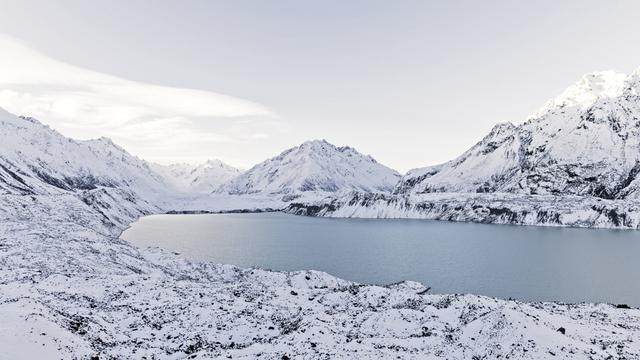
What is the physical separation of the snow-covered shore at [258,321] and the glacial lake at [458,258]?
24.9m

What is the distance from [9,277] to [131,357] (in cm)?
2975

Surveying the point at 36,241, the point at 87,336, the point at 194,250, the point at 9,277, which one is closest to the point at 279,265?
the point at 194,250

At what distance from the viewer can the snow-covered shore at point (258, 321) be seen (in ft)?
119

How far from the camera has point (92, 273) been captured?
65062mm

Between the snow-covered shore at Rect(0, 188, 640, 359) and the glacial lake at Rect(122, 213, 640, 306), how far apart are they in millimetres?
24854

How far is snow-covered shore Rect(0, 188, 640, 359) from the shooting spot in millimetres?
36312

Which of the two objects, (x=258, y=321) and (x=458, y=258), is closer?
(x=258, y=321)

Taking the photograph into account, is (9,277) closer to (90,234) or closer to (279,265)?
(90,234)

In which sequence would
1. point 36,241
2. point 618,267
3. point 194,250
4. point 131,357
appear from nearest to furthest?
point 131,357 < point 36,241 < point 618,267 < point 194,250

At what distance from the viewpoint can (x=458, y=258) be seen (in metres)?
123

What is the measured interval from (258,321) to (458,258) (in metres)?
86.1

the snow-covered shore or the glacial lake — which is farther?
the glacial lake

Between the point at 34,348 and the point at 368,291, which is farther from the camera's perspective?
the point at 368,291

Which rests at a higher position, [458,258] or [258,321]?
[458,258]
